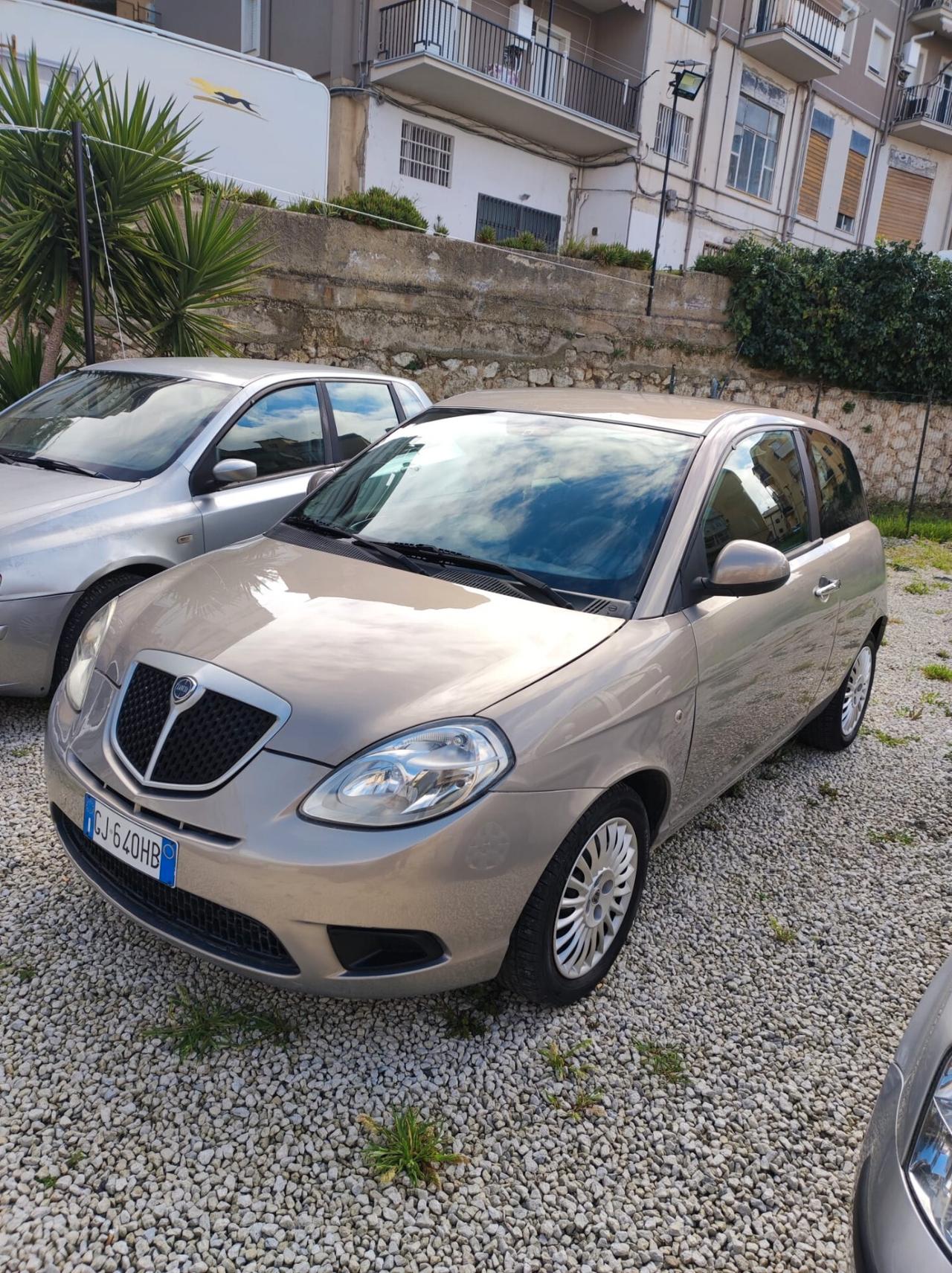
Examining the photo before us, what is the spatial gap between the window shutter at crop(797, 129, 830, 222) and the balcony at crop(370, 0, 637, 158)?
21.9 feet

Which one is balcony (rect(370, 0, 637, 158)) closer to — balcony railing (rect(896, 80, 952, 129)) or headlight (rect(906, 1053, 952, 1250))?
balcony railing (rect(896, 80, 952, 129))

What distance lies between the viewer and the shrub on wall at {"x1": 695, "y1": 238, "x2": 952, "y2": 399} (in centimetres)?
1351

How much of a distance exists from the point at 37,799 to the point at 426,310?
8038 mm

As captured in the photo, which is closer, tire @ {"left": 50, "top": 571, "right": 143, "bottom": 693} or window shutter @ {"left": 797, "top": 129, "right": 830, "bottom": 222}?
tire @ {"left": 50, "top": 571, "right": 143, "bottom": 693}

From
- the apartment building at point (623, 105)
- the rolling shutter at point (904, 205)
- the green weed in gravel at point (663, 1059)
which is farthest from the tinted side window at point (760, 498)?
the rolling shutter at point (904, 205)

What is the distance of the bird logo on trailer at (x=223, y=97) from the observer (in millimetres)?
10383

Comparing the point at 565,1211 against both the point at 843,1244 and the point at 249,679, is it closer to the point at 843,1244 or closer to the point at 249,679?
the point at 843,1244

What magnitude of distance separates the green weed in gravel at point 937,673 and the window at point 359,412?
3.89 m

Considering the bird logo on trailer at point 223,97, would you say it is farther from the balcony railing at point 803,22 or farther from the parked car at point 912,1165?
the balcony railing at point 803,22

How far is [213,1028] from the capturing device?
2.35 meters

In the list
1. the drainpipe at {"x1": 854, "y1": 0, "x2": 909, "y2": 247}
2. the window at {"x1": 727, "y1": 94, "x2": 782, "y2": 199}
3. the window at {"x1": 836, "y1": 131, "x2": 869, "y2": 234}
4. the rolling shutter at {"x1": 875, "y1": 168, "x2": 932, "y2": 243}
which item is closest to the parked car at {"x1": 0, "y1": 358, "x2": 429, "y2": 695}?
the window at {"x1": 727, "y1": 94, "x2": 782, "y2": 199}

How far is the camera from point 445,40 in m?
16.3

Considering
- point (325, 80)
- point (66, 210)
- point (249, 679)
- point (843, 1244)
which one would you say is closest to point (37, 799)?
point (249, 679)

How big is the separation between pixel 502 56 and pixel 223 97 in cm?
908
